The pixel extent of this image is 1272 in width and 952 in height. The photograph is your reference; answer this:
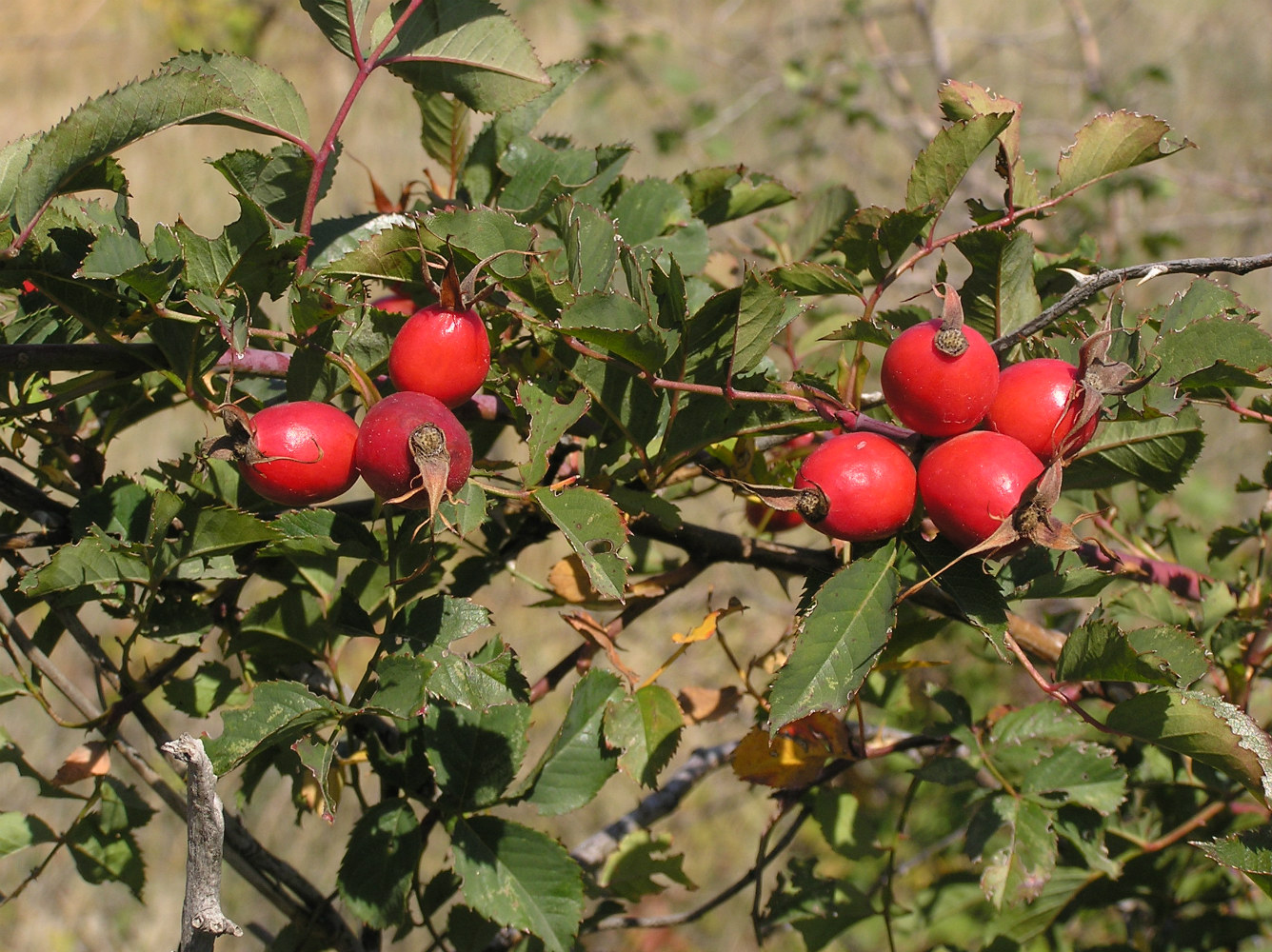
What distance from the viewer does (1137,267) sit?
2.95ft

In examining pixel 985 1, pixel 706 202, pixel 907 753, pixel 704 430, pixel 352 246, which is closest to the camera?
pixel 704 430

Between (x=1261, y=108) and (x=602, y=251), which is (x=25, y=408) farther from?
(x=1261, y=108)

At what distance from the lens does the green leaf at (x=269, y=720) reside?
894 mm

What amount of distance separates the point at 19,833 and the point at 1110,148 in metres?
1.62

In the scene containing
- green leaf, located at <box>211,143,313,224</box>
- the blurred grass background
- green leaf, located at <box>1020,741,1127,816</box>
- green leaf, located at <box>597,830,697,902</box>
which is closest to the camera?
green leaf, located at <box>211,143,313,224</box>

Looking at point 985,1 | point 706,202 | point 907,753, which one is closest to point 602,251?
point 706,202

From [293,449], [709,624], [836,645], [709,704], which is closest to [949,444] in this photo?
[836,645]

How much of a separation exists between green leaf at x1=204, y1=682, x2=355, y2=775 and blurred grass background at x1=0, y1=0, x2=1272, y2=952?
221cm

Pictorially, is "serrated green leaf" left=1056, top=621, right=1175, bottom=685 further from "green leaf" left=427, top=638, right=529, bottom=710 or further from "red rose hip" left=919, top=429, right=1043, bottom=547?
"green leaf" left=427, top=638, right=529, bottom=710

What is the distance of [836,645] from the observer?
86cm

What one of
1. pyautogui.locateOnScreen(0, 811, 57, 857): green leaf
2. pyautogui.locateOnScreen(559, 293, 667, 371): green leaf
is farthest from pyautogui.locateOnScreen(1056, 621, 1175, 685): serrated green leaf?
pyautogui.locateOnScreen(0, 811, 57, 857): green leaf

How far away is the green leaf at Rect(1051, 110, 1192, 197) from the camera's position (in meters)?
1.02

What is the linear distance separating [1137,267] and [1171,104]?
6501 millimetres

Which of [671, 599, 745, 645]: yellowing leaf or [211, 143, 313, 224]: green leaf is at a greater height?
[211, 143, 313, 224]: green leaf
